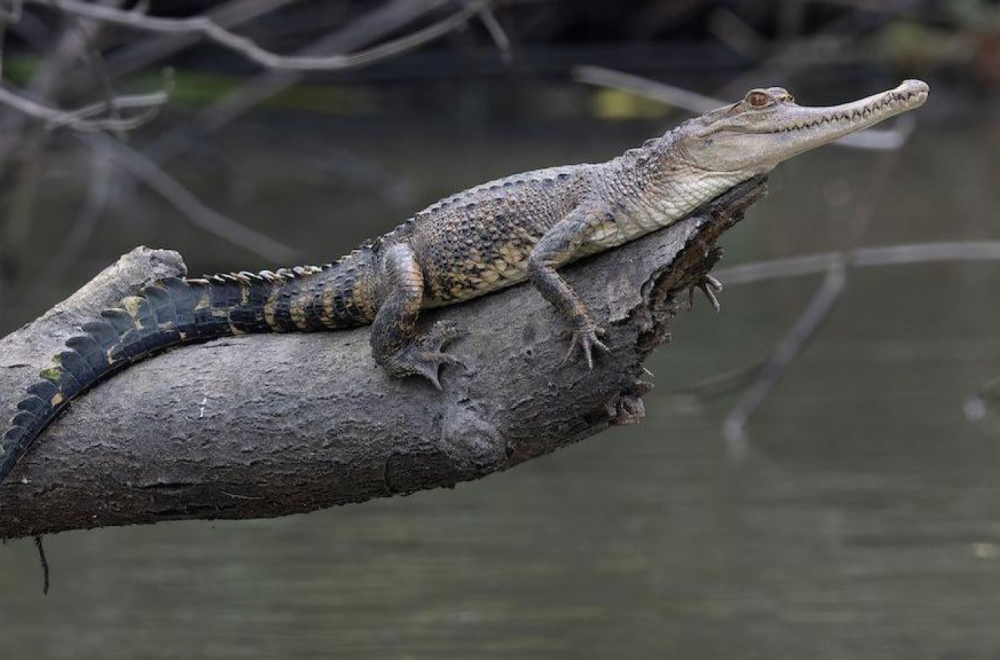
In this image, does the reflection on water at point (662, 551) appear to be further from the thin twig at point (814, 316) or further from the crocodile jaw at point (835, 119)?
the crocodile jaw at point (835, 119)

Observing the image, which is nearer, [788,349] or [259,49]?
[259,49]

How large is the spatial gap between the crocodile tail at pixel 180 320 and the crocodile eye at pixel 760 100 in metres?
1.13

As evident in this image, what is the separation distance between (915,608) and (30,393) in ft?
12.2

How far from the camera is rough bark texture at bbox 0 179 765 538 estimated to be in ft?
12.7

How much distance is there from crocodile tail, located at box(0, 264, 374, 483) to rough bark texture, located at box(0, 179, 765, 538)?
44 mm

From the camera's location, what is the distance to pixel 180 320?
435cm

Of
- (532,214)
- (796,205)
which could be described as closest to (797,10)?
(796,205)

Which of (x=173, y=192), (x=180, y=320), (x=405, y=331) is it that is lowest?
(x=405, y=331)

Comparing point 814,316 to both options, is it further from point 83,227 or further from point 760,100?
point 83,227

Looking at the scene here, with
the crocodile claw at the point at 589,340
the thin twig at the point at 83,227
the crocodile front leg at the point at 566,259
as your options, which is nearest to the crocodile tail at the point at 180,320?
the crocodile front leg at the point at 566,259

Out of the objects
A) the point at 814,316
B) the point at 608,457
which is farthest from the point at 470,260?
the point at 608,457

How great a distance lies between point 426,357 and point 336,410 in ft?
0.90

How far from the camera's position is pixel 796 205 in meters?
→ 15.6

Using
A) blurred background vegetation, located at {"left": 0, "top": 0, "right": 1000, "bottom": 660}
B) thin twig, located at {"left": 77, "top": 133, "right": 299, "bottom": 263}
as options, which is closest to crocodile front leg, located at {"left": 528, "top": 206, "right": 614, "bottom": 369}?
blurred background vegetation, located at {"left": 0, "top": 0, "right": 1000, "bottom": 660}
